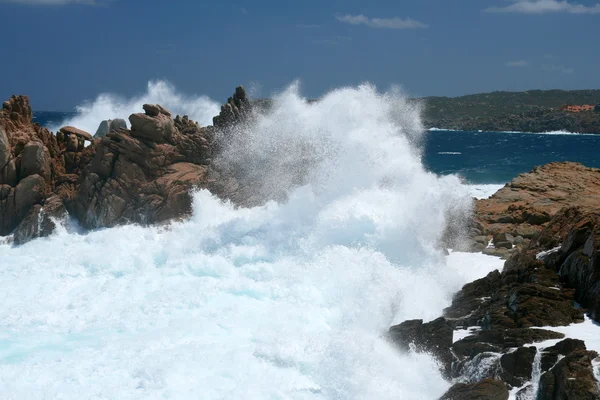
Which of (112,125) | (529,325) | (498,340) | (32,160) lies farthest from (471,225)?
(112,125)

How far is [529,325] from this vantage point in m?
10.9

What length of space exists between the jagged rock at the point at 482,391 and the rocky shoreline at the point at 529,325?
0.05 feet

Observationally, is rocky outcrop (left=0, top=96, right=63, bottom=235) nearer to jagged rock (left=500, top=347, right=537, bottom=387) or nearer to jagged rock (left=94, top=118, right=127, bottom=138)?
jagged rock (left=94, top=118, right=127, bottom=138)

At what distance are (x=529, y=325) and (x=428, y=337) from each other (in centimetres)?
178

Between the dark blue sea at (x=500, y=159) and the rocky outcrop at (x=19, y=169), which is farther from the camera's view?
the dark blue sea at (x=500, y=159)

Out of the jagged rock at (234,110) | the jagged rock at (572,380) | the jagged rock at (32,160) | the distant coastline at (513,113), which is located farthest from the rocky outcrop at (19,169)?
the distant coastline at (513,113)

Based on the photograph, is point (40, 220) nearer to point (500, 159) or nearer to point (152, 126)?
point (152, 126)

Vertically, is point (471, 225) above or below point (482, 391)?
above

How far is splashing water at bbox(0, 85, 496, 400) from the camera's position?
35.8 ft

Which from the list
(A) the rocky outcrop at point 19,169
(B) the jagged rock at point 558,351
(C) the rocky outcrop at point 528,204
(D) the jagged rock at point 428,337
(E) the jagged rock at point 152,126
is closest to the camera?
(B) the jagged rock at point 558,351

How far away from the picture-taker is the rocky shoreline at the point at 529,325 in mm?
8977

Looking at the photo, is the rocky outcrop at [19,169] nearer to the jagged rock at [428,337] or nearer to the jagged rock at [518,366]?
the jagged rock at [428,337]

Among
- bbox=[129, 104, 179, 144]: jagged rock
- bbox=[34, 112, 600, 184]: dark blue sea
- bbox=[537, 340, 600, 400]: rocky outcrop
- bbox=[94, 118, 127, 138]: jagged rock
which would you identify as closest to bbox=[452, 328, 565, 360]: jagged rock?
bbox=[537, 340, 600, 400]: rocky outcrop

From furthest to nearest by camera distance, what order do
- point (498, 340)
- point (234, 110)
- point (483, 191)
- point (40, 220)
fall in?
point (483, 191) < point (234, 110) < point (40, 220) < point (498, 340)
